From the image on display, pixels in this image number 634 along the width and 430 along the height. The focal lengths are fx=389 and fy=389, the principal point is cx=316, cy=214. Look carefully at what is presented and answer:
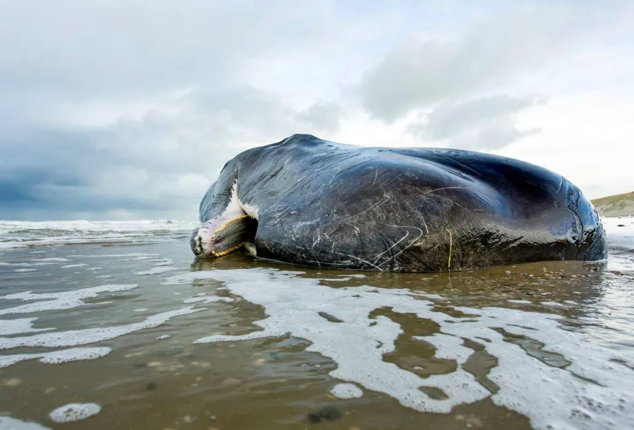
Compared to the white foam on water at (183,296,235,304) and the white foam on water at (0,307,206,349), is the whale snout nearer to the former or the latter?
the white foam on water at (183,296,235,304)

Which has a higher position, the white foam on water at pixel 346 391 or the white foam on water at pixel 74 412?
the white foam on water at pixel 346 391

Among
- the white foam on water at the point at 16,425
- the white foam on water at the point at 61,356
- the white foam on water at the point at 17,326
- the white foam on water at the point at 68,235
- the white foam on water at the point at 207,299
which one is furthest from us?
the white foam on water at the point at 68,235

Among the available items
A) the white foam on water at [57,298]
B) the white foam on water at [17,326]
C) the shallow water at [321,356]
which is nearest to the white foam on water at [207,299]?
the shallow water at [321,356]

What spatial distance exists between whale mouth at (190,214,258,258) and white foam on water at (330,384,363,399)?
370cm

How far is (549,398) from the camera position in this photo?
1.08m

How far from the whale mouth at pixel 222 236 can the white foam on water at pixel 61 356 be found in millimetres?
3132

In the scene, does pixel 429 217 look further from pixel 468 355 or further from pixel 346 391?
pixel 346 391

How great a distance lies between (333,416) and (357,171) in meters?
2.91

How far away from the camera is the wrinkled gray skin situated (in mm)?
3242

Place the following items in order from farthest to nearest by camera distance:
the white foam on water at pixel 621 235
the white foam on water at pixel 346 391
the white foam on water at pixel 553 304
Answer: the white foam on water at pixel 621 235, the white foam on water at pixel 553 304, the white foam on water at pixel 346 391

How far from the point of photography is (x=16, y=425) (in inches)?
38.5

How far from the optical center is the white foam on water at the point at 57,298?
214 centimetres

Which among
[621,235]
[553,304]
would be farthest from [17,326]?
[621,235]

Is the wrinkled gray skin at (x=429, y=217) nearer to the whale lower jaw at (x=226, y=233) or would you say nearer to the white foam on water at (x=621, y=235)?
the whale lower jaw at (x=226, y=233)
